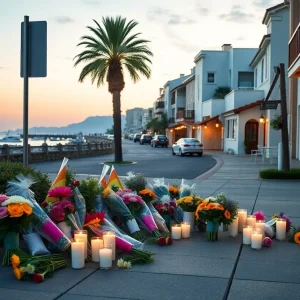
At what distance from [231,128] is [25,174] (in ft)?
107

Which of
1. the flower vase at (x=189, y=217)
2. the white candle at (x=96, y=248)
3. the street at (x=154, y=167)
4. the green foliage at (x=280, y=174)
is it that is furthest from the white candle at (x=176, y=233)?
the green foliage at (x=280, y=174)

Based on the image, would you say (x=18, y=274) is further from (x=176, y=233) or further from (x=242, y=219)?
(x=242, y=219)

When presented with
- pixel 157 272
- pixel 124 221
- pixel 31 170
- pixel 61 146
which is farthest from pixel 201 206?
pixel 61 146

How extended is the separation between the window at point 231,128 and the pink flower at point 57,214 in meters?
31.1

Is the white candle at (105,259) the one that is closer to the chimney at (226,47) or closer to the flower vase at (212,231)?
the flower vase at (212,231)

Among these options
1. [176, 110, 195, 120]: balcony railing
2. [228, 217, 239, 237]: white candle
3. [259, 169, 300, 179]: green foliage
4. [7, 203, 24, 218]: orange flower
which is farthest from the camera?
[176, 110, 195, 120]: balcony railing

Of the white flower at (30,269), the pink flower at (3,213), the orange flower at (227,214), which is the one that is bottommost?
the white flower at (30,269)

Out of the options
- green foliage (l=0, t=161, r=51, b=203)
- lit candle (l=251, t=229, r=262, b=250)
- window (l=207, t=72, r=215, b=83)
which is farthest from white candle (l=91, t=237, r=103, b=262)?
window (l=207, t=72, r=215, b=83)

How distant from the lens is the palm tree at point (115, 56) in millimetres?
27766

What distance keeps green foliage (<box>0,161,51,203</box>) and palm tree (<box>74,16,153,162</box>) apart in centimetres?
2081

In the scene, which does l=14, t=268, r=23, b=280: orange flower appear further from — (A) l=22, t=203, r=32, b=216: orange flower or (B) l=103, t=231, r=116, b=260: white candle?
(B) l=103, t=231, r=116, b=260: white candle

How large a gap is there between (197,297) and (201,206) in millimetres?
2613

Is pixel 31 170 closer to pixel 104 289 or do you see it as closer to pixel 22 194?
pixel 22 194

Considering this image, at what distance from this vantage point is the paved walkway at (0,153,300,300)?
4469mm
